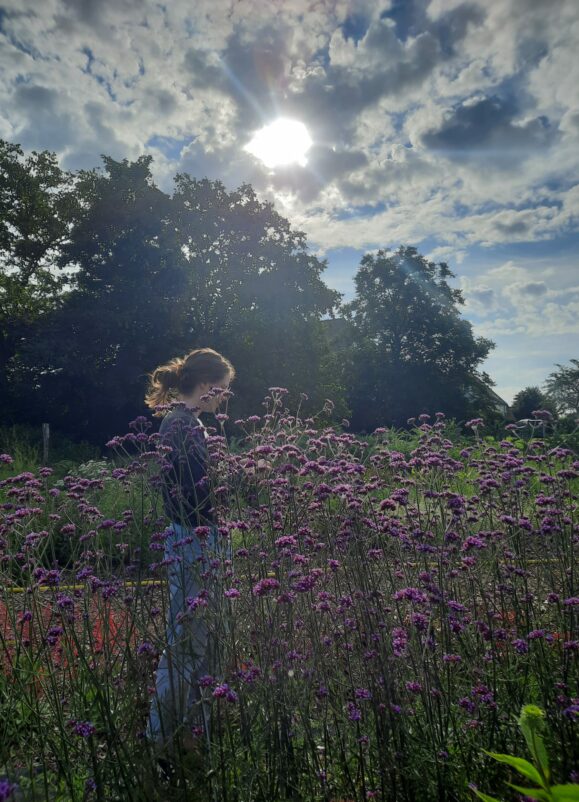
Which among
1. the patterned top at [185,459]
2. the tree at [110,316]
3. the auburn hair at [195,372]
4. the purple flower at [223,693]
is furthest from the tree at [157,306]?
the purple flower at [223,693]

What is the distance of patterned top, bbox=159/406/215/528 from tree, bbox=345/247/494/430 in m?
29.5

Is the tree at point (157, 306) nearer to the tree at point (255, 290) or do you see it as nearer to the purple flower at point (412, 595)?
the tree at point (255, 290)

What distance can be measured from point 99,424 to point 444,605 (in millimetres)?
21827

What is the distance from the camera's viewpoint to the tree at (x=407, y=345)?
32.6 m

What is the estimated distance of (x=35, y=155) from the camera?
26.5 m

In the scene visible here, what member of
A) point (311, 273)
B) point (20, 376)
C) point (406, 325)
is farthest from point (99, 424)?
point (406, 325)

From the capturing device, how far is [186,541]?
2520 millimetres

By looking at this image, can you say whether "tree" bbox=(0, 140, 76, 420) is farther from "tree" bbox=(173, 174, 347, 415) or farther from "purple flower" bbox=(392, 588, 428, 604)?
"purple flower" bbox=(392, 588, 428, 604)

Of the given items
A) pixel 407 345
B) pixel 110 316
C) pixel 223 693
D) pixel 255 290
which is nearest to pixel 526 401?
pixel 407 345

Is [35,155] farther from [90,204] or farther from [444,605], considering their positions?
[444,605]

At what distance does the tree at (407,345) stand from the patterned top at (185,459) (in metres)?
29.5

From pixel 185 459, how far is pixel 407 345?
106ft

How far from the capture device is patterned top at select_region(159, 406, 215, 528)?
313cm

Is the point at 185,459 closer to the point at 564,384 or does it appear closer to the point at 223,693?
the point at 223,693
